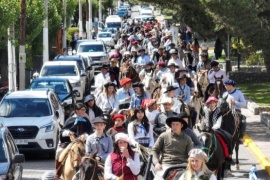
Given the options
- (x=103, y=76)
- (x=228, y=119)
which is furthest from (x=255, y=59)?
(x=228, y=119)

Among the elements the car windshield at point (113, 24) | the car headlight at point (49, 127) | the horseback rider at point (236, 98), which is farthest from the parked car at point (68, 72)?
the car windshield at point (113, 24)

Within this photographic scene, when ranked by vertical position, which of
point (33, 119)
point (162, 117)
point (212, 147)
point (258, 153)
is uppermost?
point (162, 117)

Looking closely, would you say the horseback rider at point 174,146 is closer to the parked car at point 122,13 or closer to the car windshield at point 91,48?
the car windshield at point 91,48

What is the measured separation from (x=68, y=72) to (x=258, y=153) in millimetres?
14445

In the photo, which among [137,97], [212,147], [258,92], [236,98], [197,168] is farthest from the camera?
[258,92]

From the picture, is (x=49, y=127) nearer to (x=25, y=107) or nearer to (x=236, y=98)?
(x=25, y=107)

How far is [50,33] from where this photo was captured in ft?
183

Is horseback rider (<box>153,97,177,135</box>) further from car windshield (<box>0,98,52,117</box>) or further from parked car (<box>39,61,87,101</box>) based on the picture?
parked car (<box>39,61,87,101</box>)

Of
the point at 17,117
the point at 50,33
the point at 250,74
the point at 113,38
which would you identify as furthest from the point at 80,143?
the point at 113,38

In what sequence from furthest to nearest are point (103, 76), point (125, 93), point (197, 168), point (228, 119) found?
point (103, 76) → point (125, 93) → point (228, 119) → point (197, 168)

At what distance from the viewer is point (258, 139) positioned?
2670 centimetres

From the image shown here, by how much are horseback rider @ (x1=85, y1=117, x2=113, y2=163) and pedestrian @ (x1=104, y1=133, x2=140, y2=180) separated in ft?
5.46

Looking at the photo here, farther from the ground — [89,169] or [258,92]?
[89,169]

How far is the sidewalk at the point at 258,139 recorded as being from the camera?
75.4 feet
